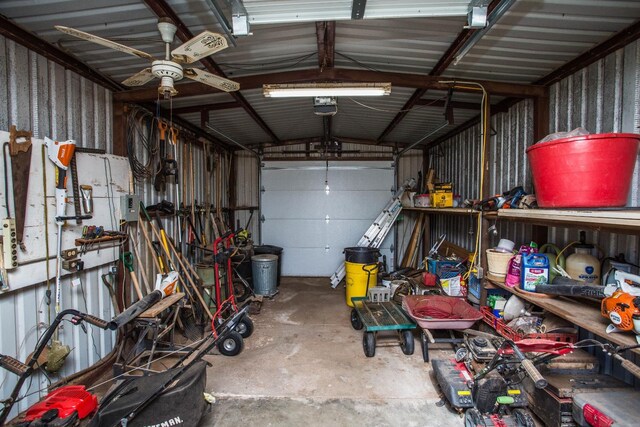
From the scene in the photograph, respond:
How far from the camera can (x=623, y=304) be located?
153cm

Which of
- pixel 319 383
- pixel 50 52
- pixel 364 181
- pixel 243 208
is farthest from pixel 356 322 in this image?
pixel 50 52

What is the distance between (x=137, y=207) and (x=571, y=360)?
401 cm

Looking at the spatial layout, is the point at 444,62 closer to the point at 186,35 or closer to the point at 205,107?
the point at 186,35

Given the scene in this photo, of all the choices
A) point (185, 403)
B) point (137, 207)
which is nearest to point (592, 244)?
point (185, 403)

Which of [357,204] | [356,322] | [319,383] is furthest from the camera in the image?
[357,204]

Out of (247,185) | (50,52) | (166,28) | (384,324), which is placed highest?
(50,52)

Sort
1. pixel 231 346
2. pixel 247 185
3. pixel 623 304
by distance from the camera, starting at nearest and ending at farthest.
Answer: pixel 623 304, pixel 231 346, pixel 247 185

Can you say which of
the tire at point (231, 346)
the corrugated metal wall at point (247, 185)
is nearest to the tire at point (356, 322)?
the tire at point (231, 346)

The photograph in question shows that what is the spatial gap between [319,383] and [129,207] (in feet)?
8.21

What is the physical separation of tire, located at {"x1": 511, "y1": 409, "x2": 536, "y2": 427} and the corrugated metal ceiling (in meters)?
2.47

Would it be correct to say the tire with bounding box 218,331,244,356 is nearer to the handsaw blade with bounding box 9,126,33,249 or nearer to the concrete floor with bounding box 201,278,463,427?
the concrete floor with bounding box 201,278,463,427

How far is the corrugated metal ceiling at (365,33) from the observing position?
1.72 metres

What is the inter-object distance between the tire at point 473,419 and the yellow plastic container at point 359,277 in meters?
2.14

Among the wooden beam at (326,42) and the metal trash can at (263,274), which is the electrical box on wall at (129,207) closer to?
the metal trash can at (263,274)
